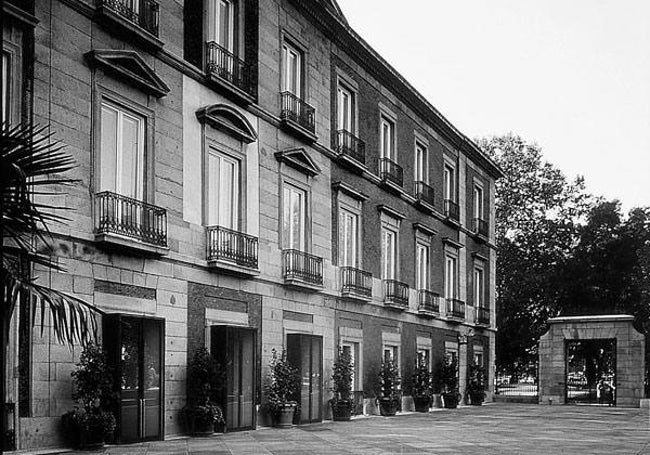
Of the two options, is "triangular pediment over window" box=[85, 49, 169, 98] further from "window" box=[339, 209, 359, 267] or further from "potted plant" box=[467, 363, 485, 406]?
"potted plant" box=[467, 363, 485, 406]

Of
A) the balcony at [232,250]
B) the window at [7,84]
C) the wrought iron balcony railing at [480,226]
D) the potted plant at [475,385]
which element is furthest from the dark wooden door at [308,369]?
the wrought iron balcony railing at [480,226]

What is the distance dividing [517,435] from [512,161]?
36691 mm

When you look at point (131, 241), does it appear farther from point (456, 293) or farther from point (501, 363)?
point (501, 363)

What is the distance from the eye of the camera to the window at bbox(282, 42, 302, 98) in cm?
2211

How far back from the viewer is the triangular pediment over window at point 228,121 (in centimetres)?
1819

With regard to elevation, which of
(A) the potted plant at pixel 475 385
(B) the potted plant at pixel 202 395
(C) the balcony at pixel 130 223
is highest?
(C) the balcony at pixel 130 223

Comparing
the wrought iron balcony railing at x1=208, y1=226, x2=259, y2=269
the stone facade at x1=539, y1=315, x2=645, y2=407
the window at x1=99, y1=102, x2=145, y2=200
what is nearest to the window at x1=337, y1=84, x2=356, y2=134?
the wrought iron balcony railing at x1=208, y1=226, x2=259, y2=269

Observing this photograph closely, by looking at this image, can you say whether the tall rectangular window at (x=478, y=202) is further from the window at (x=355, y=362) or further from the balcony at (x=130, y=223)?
the balcony at (x=130, y=223)

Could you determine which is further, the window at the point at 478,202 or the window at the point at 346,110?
the window at the point at 478,202

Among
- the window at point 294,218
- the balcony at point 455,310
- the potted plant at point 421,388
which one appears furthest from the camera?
the balcony at point 455,310

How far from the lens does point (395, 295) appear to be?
2836 centimetres

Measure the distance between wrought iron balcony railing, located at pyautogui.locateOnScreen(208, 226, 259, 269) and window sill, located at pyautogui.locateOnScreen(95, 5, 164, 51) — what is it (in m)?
3.95

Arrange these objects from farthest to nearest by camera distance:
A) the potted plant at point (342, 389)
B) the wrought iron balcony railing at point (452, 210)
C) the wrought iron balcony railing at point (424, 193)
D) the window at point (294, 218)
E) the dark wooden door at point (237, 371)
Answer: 1. the wrought iron balcony railing at point (452, 210)
2. the wrought iron balcony railing at point (424, 193)
3. the potted plant at point (342, 389)
4. the window at point (294, 218)
5. the dark wooden door at point (237, 371)

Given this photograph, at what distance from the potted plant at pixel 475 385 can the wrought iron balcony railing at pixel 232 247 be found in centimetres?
1840
